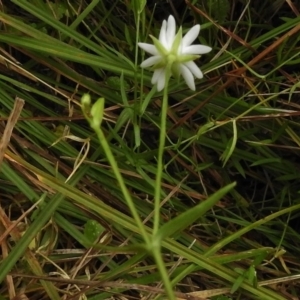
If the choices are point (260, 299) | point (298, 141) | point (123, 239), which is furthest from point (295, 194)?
point (123, 239)

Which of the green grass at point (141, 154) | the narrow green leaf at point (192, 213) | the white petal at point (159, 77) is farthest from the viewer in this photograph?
the green grass at point (141, 154)

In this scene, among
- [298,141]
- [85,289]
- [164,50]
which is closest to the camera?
[164,50]

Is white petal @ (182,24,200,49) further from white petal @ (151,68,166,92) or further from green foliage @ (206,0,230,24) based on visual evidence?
green foliage @ (206,0,230,24)

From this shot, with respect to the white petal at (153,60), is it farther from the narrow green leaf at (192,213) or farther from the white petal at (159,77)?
the narrow green leaf at (192,213)

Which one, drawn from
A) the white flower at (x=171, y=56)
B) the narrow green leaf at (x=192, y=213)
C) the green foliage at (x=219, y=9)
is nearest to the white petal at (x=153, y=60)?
the white flower at (x=171, y=56)

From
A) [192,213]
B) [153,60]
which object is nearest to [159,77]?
[153,60]

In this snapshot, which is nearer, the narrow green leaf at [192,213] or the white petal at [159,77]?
the narrow green leaf at [192,213]

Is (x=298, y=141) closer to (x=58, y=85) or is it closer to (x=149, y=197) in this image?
(x=149, y=197)

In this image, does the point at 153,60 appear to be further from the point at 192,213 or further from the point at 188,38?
the point at 192,213

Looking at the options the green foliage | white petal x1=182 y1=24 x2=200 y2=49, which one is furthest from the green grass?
white petal x1=182 y1=24 x2=200 y2=49
